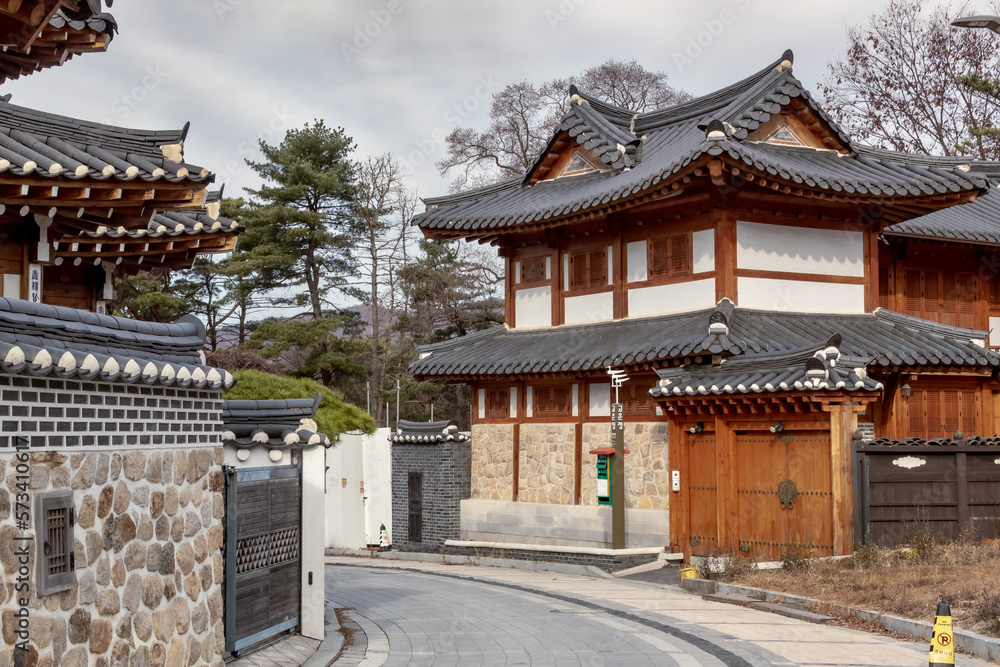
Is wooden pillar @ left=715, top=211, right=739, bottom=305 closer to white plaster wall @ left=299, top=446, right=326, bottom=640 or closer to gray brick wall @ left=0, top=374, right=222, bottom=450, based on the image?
white plaster wall @ left=299, top=446, right=326, bottom=640

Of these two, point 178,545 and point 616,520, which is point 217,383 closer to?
point 178,545

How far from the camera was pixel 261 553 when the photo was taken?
10773 mm

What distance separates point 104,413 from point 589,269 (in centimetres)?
1578

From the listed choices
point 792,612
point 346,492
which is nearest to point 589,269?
point 346,492

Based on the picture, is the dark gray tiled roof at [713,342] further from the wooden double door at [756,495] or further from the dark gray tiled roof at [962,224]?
the dark gray tiled roof at [962,224]

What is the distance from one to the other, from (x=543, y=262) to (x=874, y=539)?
10126mm

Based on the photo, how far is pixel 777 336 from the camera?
18.9 m

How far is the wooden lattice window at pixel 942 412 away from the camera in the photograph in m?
20.6

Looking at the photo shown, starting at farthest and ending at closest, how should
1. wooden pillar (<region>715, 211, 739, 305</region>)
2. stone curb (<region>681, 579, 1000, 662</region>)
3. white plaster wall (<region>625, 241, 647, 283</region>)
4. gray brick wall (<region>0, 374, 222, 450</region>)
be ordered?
1. white plaster wall (<region>625, 241, 647, 283</region>)
2. wooden pillar (<region>715, 211, 739, 305</region>)
3. stone curb (<region>681, 579, 1000, 662</region>)
4. gray brick wall (<region>0, 374, 222, 450</region>)

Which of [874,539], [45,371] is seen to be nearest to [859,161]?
[874,539]

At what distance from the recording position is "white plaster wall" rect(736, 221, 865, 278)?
20.0 m

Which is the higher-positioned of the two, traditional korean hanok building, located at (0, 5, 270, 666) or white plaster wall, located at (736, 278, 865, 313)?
white plaster wall, located at (736, 278, 865, 313)

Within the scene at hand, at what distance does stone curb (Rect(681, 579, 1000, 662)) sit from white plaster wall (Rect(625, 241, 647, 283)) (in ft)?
23.6

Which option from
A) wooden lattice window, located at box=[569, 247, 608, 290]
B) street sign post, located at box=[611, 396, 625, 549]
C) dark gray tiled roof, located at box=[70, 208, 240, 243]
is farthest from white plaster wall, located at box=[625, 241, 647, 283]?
dark gray tiled roof, located at box=[70, 208, 240, 243]
